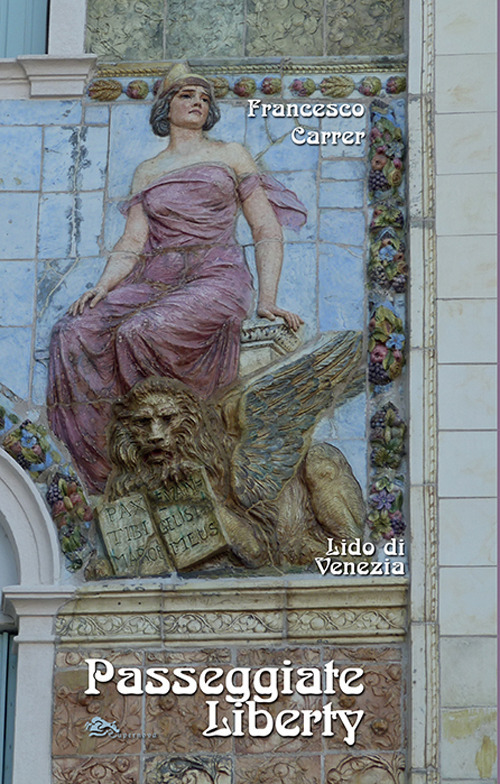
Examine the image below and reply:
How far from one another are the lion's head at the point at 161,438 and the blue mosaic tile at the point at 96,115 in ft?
5.68

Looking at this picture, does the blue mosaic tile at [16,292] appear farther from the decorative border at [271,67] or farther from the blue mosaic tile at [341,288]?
the blue mosaic tile at [341,288]

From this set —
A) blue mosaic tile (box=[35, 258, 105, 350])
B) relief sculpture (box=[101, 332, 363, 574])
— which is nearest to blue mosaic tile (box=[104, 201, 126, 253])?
blue mosaic tile (box=[35, 258, 105, 350])

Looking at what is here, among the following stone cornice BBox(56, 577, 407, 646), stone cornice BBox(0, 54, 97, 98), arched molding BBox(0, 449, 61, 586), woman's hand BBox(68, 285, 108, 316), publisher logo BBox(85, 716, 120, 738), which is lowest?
publisher logo BBox(85, 716, 120, 738)

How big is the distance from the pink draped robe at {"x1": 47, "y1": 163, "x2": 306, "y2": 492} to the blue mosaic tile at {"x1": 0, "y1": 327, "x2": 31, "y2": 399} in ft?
0.50

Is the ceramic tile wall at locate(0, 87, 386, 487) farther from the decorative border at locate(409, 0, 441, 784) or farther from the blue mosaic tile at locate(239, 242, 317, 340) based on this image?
the decorative border at locate(409, 0, 441, 784)

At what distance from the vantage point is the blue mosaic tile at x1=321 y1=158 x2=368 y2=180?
11945 mm

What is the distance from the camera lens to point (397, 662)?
431 inches

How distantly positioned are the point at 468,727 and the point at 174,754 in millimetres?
1548

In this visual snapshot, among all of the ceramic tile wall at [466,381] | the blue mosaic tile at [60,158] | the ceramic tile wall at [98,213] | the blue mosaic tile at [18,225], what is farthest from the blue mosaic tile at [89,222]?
the ceramic tile wall at [466,381]

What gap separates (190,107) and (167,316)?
1.36 metres

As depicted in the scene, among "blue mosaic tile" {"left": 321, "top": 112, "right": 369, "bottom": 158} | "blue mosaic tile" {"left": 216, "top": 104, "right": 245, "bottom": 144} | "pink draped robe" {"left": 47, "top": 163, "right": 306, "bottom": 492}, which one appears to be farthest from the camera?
"blue mosaic tile" {"left": 216, "top": 104, "right": 245, "bottom": 144}

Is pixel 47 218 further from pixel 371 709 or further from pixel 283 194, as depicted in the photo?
pixel 371 709

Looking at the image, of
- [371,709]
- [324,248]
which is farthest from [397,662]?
[324,248]

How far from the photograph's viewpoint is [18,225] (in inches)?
472
